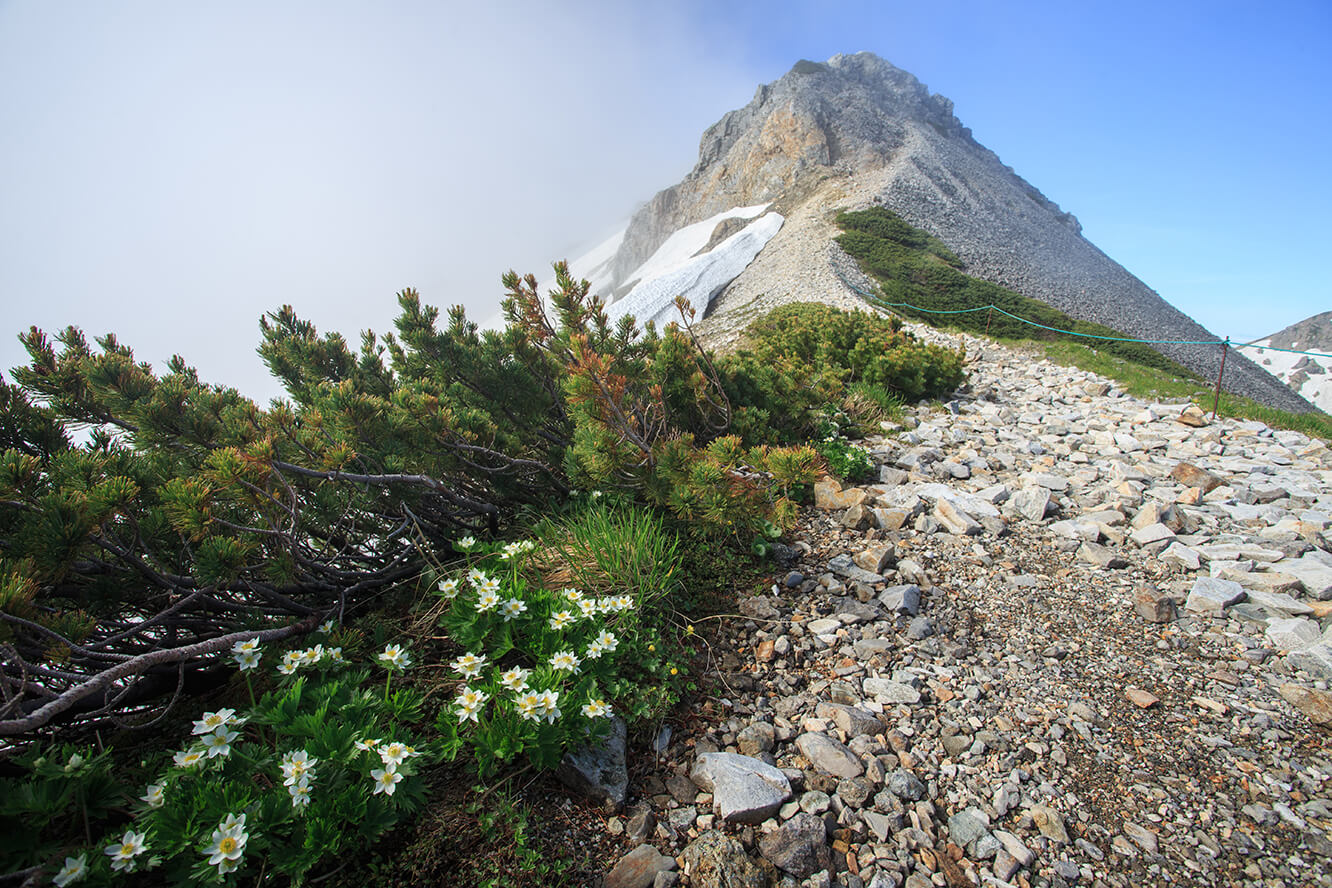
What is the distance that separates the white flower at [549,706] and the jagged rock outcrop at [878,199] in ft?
49.0

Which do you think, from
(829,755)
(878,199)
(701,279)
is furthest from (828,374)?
(878,199)

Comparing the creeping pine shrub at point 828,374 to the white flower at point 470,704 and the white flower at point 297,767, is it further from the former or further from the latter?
the white flower at point 297,767

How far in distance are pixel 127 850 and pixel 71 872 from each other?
4.1 inches

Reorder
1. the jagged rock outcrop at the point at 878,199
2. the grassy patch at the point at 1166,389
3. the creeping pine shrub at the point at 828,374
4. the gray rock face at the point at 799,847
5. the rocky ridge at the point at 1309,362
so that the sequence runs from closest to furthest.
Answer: the gray rock face at the point at 799,847
the creeping pine shrub at the point at 828,374
the grassy patch at the point at 1166,389
the jagged rock outcrop at the point at 878,199
the rocky ridge at the point at 1309,362

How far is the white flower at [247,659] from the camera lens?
1.93 m

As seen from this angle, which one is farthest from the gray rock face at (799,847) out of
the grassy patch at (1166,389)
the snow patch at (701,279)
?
the snow patch at (701,279)

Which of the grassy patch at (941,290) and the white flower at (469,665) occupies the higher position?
the grassy patch at (941,290)

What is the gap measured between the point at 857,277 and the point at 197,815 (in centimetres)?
1847

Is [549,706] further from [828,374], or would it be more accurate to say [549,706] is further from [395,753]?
[828,374]

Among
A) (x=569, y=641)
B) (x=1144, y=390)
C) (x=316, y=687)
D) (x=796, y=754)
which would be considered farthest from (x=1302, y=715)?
(x=1144, y=390)

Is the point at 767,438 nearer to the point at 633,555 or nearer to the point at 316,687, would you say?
the point at 633,555

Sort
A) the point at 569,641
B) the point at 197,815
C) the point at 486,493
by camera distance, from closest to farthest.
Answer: the point at 197,815 → the point at 569,641 → the point at 486,493

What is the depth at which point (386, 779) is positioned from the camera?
5.18 ft

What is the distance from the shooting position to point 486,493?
3.52 metres
